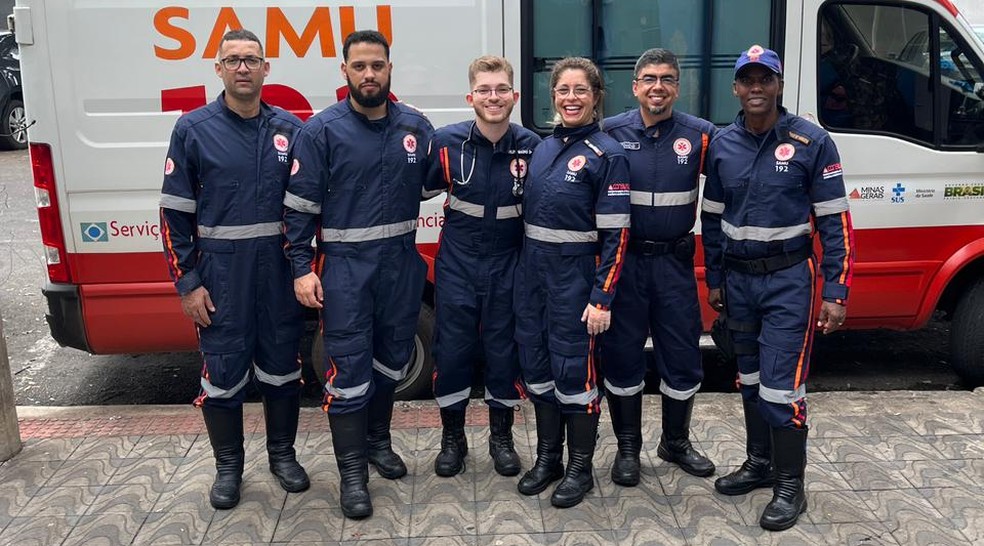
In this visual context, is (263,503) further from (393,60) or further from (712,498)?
(393,60)

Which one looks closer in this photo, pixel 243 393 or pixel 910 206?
pixel 243 393

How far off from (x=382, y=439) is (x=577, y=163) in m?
1.54

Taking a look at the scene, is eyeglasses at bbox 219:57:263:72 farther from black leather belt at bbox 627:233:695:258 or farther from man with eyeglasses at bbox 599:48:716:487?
black leather belt at bbox 627:233:695:258

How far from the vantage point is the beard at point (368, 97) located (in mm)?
3402

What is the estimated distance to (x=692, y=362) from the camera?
12.1 feet

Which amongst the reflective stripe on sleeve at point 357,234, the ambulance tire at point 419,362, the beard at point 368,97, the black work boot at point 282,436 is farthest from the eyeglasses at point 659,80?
the black work boot at point 282,436

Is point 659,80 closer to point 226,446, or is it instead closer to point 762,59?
point 762,59

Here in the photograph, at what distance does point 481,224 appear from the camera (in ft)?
11.6

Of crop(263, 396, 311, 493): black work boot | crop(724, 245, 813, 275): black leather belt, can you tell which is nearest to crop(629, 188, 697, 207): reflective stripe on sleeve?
crop(724, 245, 813, 275): black leather belt

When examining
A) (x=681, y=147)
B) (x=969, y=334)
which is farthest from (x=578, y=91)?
(x=969, y=334)

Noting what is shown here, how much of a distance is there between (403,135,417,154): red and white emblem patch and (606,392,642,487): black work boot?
1.35m

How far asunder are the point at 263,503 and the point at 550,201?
173 cm

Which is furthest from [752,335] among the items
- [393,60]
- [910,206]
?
[393,60]

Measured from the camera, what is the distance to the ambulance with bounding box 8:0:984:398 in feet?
14.1
